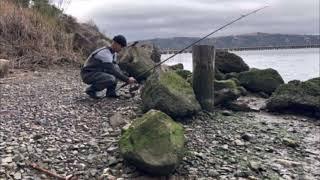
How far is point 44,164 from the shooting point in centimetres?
653

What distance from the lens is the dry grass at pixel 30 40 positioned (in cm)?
1461

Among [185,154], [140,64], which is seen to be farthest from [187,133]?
[140,64]

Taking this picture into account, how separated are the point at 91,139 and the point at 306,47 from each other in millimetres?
45243

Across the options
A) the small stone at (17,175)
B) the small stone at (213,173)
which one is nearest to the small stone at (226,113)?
A: the small stone at (213,173)

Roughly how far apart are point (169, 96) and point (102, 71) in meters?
1.97

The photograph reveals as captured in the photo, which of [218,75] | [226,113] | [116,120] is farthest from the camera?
[218,75]

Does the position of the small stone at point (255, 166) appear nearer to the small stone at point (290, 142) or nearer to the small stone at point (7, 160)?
the small stone at point (290, 142)

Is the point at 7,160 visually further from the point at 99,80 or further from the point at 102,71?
the point at 102,71

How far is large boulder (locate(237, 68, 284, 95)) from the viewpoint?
535 inches

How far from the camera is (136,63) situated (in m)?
12.8

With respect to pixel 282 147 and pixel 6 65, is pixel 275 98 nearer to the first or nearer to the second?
pixel 282 147

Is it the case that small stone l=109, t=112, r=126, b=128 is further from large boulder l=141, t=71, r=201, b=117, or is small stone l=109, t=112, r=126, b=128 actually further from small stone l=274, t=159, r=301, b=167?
small stone l=274, t=159, r=301, b=167

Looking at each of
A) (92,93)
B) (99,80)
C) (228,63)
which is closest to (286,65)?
(228,63)

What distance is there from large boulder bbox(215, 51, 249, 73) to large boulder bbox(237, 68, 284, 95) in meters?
1.38
